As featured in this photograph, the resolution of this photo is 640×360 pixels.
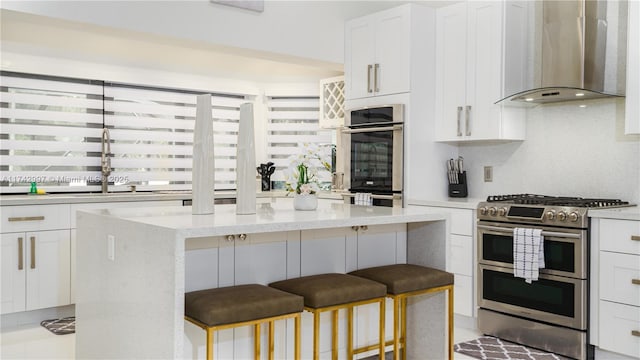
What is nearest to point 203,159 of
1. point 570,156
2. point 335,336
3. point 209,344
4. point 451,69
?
point 209,344

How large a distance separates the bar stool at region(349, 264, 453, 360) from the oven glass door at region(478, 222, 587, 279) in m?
0.89

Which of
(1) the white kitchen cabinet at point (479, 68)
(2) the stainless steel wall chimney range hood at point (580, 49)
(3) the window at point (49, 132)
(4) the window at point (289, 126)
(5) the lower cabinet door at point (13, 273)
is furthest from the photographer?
(4) the window at point (289, 126)

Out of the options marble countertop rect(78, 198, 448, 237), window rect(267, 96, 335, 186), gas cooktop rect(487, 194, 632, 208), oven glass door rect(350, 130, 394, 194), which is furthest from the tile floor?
window rect(267, 96, 335, 186)

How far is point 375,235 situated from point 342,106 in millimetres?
2548

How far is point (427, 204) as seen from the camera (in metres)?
4.31

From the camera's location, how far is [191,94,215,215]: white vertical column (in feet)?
8.52

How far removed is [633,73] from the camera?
3.48 metres

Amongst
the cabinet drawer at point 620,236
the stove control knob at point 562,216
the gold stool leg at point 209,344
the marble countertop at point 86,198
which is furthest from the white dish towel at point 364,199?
the gold stool leg at point 209,344

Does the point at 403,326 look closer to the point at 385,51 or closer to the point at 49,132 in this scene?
the point at 385,51

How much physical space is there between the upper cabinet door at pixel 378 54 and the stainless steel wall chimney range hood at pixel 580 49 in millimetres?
1003

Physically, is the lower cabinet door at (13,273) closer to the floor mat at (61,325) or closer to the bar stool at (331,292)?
the floor mat at (61,325)

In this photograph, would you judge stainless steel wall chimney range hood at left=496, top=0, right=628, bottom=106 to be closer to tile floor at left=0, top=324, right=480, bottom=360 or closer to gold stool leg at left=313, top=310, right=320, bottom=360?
tile floor at left=0, top=324, right=480, bottom=360

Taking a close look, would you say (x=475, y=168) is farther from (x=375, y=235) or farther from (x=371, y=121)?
(x=375, y=235)

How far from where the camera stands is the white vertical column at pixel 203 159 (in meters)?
2.60
